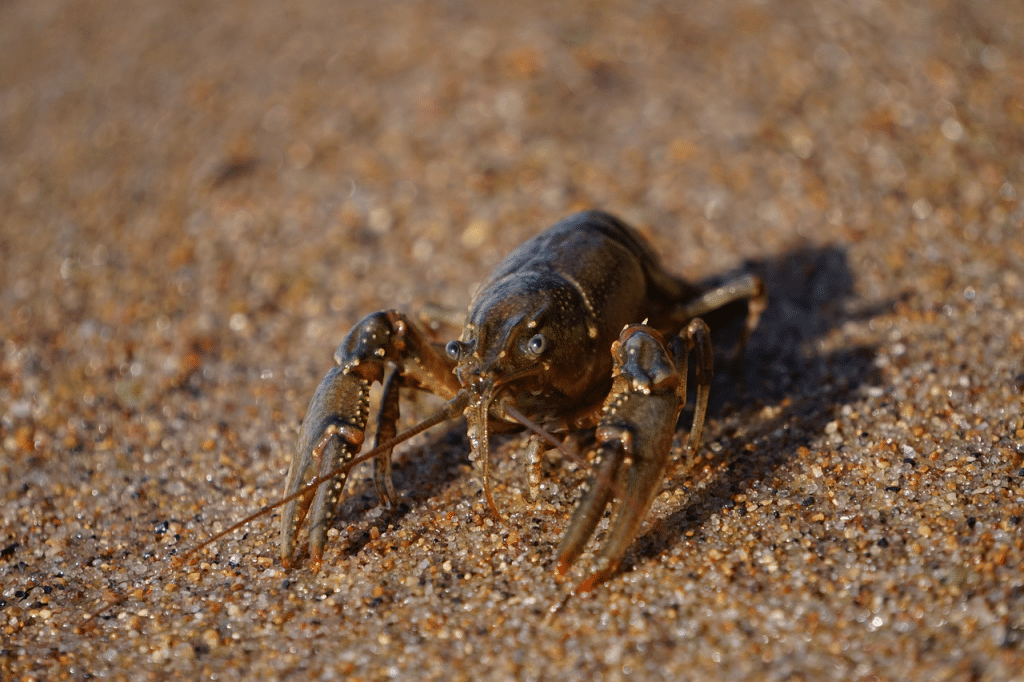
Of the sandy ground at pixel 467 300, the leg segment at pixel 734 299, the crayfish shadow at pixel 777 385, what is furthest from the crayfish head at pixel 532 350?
the leg segment at pixel 734 299

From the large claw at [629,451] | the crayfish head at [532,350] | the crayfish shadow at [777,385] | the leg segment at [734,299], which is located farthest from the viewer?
the leg segment at [734,299]

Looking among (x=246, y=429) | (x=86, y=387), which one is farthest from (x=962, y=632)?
(x=86, y=387)

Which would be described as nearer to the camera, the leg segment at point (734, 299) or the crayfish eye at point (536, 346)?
the crayfish eye at point (536, 346)

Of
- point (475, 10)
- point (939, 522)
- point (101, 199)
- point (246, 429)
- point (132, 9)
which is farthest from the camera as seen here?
point (132, 9)

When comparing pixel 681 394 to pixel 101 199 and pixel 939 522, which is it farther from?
pixel 101 199

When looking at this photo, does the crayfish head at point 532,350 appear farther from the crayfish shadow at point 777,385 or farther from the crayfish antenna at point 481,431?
the crayfish shadow at point 777,385

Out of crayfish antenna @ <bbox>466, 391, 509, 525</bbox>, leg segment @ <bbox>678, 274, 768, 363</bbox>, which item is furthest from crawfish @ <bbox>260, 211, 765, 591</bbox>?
leg segment @ <bbox>678, 274, 768, 363</bbox>

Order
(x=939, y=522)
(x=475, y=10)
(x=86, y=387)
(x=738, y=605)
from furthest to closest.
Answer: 1. (x=475, y=10)
2. (x=86, y=387)
3. (x=939, y=522)
4. (x=738, y=605)
